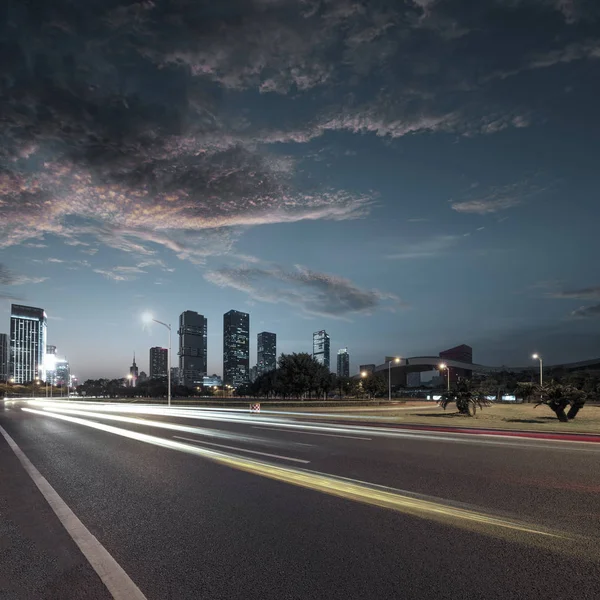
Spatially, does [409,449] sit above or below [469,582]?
below

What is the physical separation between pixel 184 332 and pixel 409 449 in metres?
160

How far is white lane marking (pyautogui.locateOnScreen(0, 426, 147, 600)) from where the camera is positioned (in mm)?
4445

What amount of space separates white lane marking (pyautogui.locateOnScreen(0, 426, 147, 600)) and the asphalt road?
0.31ft

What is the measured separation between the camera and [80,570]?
4.96 meters

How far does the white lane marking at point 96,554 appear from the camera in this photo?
445 cm

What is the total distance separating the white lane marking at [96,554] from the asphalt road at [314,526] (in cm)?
9

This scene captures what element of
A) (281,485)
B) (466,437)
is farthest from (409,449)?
(281,485)

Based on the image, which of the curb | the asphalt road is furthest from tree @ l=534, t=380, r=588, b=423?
the asphalt road

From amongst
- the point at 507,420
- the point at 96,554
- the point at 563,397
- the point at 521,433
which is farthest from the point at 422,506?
the point at 507,420

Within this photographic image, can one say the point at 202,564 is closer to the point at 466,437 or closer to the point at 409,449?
the point at 409,449

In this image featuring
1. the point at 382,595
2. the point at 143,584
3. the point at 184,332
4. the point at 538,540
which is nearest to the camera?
the point at 382,595

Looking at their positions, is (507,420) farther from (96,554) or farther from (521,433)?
(96,554)

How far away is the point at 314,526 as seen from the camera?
6.43m

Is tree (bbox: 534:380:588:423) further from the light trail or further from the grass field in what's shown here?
the light trail
